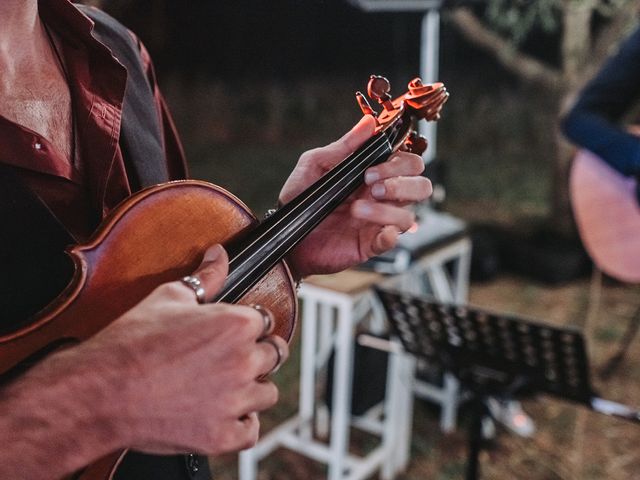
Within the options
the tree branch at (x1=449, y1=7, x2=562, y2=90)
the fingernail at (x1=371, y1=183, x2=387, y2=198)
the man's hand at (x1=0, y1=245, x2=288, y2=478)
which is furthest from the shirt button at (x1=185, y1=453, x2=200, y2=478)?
the tree branch at (x1=449, y1=7, x2=562, y2=90)

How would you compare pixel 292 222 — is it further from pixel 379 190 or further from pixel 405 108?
pixel 405 108

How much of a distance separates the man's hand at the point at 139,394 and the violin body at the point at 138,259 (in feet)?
0.35

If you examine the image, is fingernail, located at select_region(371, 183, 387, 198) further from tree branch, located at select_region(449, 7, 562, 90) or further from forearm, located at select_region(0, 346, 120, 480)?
tree branch, located at select_region(449, 7, 562, 90)

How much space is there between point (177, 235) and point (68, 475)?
13.2 inches

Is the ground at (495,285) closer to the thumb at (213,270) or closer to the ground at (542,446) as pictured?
the ground at (542,446)

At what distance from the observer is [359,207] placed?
1.12 m

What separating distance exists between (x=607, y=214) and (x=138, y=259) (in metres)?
2.80

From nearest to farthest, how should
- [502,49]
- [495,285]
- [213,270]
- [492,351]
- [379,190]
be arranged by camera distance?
[213,270] < [379,190] < [492,351] < [495,285] < [502,49]

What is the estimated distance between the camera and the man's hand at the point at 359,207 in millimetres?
1125

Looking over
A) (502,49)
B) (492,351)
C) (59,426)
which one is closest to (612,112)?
(492,351)

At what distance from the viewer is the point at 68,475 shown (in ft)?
2.55

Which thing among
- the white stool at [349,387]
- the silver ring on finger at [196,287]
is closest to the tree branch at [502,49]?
the white stool at [349,387]

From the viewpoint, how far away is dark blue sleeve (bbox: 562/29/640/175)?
2.94 metres

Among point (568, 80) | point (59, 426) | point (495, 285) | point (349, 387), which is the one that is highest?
point (59, 426)
